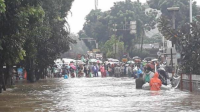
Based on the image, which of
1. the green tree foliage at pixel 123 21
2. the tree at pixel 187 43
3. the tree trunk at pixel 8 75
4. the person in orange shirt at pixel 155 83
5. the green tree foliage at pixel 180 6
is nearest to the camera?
the tree at pixel 187 43

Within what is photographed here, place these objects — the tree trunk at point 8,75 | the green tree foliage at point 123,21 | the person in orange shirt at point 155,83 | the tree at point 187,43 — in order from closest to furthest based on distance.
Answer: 1. the tree at point 187,43
2. the person in orange shirt at point 155,83
3. the tree trunk at point 8,75
4. the green tree foliage at point 123,21

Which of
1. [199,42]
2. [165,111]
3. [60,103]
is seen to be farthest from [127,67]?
[165,111]

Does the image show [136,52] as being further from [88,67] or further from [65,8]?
[65,8]

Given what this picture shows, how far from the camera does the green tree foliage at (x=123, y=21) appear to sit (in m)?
82.2

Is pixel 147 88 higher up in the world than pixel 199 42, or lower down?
lower down

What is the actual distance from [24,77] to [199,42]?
27.3 m

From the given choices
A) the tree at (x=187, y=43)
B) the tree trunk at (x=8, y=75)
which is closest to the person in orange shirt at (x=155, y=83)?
the tree at (x=187, y=43)

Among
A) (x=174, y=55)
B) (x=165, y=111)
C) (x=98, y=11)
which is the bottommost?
(x=165, y=111)

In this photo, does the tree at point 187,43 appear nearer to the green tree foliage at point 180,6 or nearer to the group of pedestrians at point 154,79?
the group of pedestrians at point 154,79

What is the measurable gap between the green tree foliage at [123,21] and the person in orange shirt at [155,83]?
176 feet

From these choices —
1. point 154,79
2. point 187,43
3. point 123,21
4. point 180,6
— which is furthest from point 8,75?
point 123,21

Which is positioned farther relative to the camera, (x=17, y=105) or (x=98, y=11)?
(x=98, y=11)

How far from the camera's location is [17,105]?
16891 mm

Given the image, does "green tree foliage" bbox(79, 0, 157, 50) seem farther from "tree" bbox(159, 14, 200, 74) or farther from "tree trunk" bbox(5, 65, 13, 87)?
"tree" bbox(159, 14, 200, 74)
